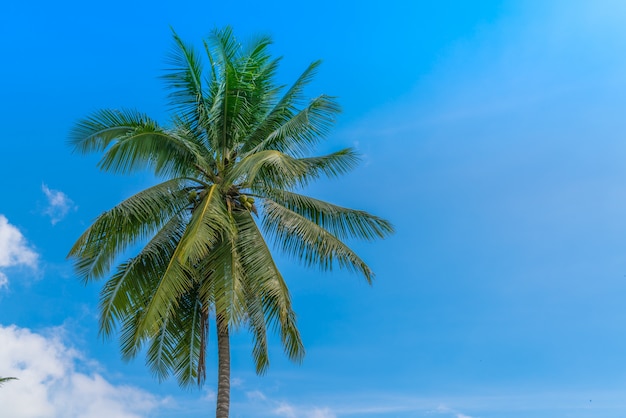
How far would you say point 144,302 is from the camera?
13.6 metres

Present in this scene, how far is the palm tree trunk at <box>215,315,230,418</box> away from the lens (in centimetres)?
1306

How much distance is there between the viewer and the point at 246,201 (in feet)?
45.9

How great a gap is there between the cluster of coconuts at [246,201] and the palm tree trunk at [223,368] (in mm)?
2427

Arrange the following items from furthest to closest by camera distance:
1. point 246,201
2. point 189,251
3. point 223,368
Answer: point 246,201
point 223,368
point 189,251

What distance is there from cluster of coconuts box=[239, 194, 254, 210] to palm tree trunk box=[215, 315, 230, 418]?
2.43 metres

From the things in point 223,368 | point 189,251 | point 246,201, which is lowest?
point 223,368

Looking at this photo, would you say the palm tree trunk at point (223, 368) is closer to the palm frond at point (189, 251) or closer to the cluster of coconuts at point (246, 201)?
the palm frond at point (189, 251)

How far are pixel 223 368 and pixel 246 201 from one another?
3513 millimetres

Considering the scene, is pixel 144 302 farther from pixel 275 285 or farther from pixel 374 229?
pixel 374 229

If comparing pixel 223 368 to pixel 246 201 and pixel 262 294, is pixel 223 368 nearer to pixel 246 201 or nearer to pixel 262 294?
pixel 262 294

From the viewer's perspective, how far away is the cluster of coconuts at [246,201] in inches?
551

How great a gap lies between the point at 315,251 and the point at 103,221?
A: 14.6 feet

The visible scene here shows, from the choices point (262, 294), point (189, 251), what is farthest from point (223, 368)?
point (189, 251)

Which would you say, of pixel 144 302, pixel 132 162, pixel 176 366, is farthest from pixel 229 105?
pixel 176 366
